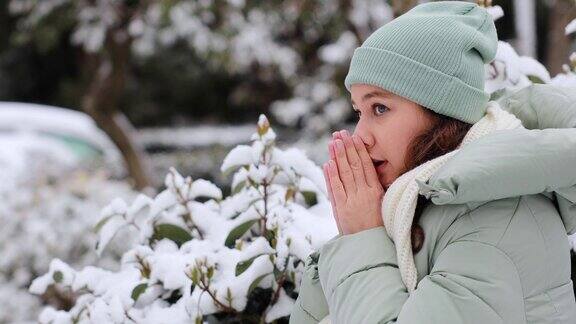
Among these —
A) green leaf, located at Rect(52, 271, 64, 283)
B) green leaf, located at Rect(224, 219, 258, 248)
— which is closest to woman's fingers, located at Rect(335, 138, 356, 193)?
green leaf, located at Rect(224, 219, 258, 248)

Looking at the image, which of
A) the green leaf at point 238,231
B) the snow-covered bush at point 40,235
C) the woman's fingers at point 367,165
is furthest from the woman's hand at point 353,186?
the snow-covered bush at point 40,235

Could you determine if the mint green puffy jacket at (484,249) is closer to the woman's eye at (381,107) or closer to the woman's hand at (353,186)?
the woman's hand at (353,186)

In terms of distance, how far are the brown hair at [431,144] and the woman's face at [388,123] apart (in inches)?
0.4

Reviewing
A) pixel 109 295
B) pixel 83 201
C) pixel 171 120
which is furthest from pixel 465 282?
pixel 171 120

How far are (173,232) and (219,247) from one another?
0.23 meters

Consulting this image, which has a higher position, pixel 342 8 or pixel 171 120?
pixel 342 8

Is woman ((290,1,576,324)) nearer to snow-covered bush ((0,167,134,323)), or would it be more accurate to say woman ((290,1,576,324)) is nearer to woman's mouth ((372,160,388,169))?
woman's mouth ((372,160,388,169))

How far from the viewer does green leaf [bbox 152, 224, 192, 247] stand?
225cm

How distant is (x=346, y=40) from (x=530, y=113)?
670 centimetres

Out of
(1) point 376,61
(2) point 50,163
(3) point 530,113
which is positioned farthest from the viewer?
(2) point 50,163

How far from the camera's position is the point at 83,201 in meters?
5.02

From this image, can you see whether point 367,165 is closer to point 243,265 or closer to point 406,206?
point 406,206

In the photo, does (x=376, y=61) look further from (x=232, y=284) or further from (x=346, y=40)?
(x=346, y=40)

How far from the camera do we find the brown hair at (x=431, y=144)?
4.67ft
